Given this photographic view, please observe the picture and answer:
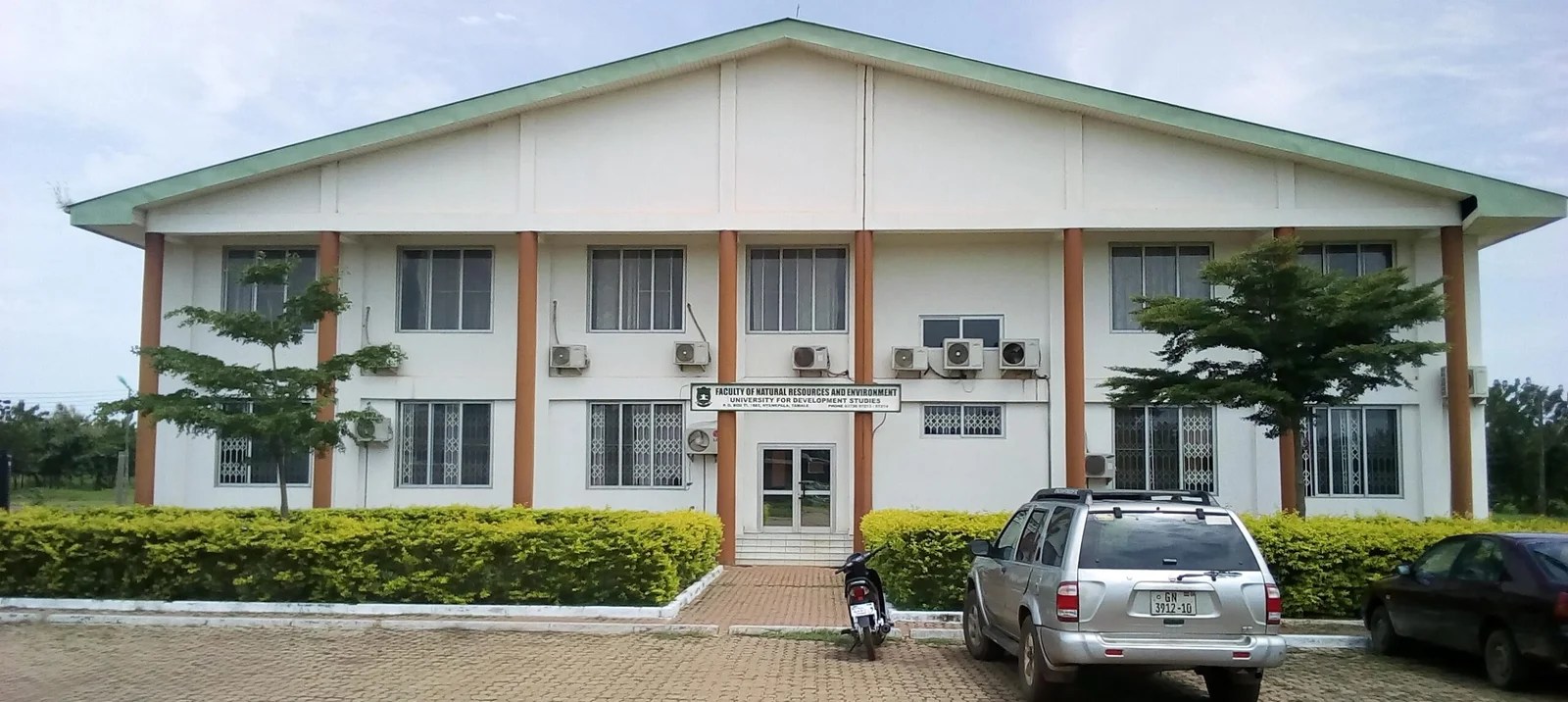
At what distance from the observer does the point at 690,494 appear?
20.1 metres

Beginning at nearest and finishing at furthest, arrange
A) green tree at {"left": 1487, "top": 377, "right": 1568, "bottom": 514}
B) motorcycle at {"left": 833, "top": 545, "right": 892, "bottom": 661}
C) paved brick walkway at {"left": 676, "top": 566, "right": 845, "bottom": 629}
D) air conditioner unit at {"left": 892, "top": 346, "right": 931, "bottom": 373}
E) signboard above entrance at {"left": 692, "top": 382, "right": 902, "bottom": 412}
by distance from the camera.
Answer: motorcycle at {"left": 833, "top": 545, "right": 892, "bottom": 661} < paved brick walkway at {"left": 676, "top": 566, "right": 845, "bottom": 629} < signboard above entrance at {"left": 692, "top": 382, "right": 902, "bottom": 412} < air conditioner unit at {"left": 892, "top": 346, "right": 931, "bottom": 373} < green tree at {"left": 1487, "top": 377, "right": 1568, "bottom": 514}

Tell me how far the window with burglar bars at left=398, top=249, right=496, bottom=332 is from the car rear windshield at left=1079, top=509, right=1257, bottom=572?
1440cm

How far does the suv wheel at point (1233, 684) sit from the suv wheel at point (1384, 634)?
11.3 ft

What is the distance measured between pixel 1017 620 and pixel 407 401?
46.3ft

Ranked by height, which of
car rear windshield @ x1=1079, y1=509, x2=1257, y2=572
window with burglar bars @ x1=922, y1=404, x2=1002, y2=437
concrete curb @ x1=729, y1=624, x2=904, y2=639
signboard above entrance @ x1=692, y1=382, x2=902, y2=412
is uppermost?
signboard above entrance @ x1=692, y1=382, x2=902, y2=412

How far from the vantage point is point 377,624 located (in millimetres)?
12320

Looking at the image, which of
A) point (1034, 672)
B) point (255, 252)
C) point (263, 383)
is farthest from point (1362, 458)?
point (255, 252)

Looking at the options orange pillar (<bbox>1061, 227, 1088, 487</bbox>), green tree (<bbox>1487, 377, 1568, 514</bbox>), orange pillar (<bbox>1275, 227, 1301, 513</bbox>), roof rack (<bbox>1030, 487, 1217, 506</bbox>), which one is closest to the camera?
roof rack (<bbox>1030, 487, 1217, 506</bbox>)

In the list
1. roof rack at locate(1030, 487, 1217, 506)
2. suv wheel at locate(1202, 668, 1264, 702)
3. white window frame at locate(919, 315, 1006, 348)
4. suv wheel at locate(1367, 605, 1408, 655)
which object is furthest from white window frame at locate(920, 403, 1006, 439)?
suv wheel at locate(1202, 668, 1264, 702)

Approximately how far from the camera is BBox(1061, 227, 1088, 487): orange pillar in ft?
60.5

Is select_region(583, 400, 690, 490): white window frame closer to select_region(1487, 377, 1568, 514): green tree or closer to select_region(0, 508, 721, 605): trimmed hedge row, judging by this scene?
select_region(0, 508, 721, 605): trimmed hedge row

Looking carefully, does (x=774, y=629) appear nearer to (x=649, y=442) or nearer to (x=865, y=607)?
(x=865, y=607)

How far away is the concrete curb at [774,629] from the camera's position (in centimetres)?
1203

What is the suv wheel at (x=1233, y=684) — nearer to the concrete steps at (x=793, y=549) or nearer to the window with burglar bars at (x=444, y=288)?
the concrete steps at (x=793, y=549)
